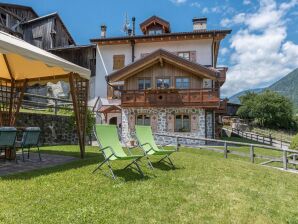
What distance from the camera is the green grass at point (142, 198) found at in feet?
13.2

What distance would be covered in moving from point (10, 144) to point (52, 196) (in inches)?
112

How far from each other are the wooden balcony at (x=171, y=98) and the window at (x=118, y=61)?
774 cm

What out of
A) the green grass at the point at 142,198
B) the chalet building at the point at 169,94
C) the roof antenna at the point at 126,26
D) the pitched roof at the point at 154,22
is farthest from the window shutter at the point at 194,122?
the roof antenna at the point at 126,26

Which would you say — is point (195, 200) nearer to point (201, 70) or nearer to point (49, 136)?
point (49, 136)

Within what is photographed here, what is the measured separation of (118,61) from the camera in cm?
2841

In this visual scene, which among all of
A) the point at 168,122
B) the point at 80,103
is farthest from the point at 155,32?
the point at 80,103

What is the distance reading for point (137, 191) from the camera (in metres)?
5.16

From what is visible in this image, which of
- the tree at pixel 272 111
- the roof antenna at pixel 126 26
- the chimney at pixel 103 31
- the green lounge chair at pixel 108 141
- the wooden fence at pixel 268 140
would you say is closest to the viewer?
the green lounge chair at pixel 108 141

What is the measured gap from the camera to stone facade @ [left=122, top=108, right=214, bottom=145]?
65.2 ft

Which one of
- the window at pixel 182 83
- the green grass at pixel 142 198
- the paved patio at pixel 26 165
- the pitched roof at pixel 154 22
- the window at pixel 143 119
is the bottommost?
the green grass at pixel 142 198

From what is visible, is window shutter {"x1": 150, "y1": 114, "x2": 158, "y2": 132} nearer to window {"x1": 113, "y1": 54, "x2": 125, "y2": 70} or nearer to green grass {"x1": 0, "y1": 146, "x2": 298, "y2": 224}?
window {"x1": 113, "y1": 54, "x2": 125, "y2": 70}

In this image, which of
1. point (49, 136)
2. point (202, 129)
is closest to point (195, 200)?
point (49, 136)

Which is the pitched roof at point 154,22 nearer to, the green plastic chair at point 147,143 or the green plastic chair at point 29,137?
the green plastic chair at point 147,143

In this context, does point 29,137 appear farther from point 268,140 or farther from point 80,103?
point 268,140
